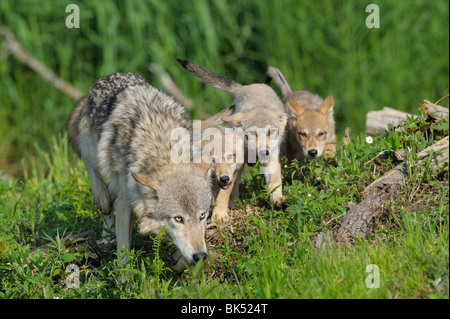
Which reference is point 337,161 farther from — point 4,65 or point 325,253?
point 4,65

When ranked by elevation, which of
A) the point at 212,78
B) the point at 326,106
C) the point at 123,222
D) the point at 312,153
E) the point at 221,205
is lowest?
the point at 123,222

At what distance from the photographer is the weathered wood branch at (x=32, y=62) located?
8.87 meters

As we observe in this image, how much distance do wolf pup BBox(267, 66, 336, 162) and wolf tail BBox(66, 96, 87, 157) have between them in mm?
2194

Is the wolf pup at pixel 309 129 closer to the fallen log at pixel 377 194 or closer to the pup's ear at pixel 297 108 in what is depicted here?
the pup's ear at pixel 297 108

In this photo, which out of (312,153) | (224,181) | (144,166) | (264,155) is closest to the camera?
(144,166)

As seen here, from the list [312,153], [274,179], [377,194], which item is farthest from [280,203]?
[377,194]

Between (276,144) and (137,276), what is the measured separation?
6.60 feet

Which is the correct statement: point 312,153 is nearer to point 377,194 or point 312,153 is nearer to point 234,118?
point 234,118

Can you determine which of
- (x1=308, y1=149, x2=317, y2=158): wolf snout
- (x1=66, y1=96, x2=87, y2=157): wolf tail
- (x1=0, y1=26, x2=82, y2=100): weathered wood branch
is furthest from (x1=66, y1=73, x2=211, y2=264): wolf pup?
(x1=0, y1=26, x2=82, y2=100): weathered wood branch

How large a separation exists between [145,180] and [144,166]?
29 cm

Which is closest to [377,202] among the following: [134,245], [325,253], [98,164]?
[325,253]

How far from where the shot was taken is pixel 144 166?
4.52m

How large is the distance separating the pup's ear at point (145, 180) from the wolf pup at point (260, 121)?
1232 mm

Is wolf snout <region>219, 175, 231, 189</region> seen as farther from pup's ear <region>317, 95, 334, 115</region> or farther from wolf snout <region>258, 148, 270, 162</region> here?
pup's ear <region>317, 95, 334, 115</region>
